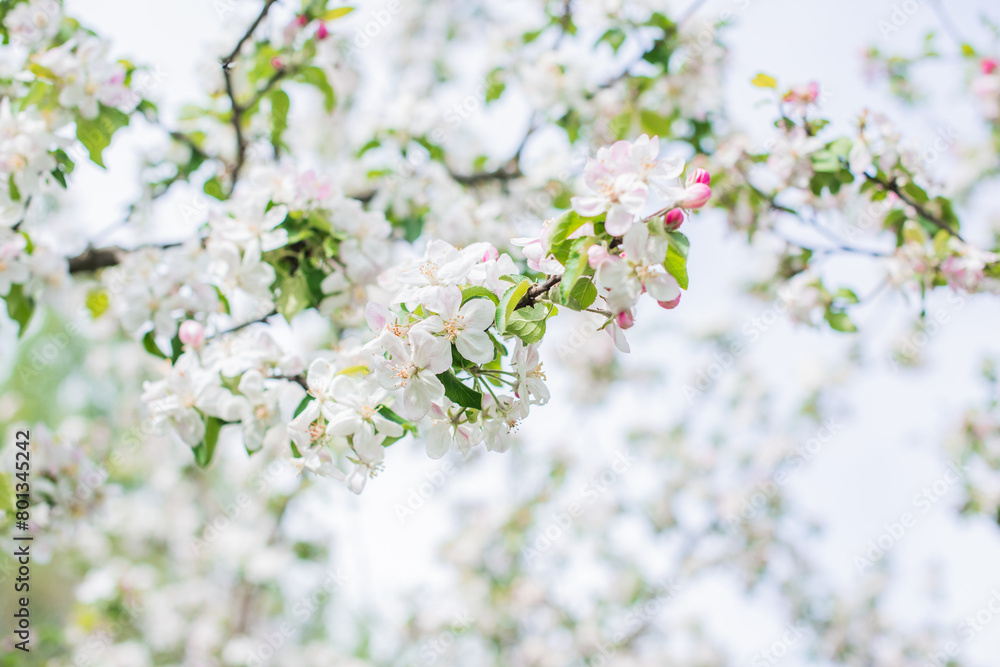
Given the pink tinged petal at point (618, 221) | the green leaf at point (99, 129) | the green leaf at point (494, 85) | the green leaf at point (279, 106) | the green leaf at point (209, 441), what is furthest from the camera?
the green leaf at point (494, 85)

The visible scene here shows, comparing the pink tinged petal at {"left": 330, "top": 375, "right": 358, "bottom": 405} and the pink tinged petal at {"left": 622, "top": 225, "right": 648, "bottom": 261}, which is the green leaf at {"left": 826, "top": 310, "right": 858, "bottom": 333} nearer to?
the pink tinged petal at {"left": 622, "top": 225, "right": 648, "bottom": 261}

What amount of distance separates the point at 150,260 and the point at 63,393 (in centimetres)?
1351

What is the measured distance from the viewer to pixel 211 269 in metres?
1.70

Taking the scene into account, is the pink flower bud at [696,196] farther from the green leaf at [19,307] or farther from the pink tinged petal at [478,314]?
the green leaf at [19,307]

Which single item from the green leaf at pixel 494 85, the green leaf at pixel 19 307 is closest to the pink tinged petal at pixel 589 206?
the green leaf at pixel 19 307

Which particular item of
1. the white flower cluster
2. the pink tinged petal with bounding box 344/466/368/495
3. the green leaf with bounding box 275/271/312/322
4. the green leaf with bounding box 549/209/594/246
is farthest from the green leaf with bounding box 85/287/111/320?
the green leaf with bounding box 549/209/594/246

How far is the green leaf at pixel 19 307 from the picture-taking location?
1.95 metres

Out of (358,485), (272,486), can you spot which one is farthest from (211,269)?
(272,486)

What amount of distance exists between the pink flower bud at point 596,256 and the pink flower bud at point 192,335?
1.14m

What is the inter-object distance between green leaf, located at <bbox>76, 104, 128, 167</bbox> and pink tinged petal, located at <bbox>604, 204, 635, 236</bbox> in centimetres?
160

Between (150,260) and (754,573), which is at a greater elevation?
(150,260)

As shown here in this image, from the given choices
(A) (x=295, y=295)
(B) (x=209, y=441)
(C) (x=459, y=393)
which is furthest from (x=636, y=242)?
(B) (x=209, y=441)

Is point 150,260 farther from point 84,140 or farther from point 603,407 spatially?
point 603,407

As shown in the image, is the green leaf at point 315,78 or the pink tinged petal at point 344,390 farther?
the green leaf at point 315,78
